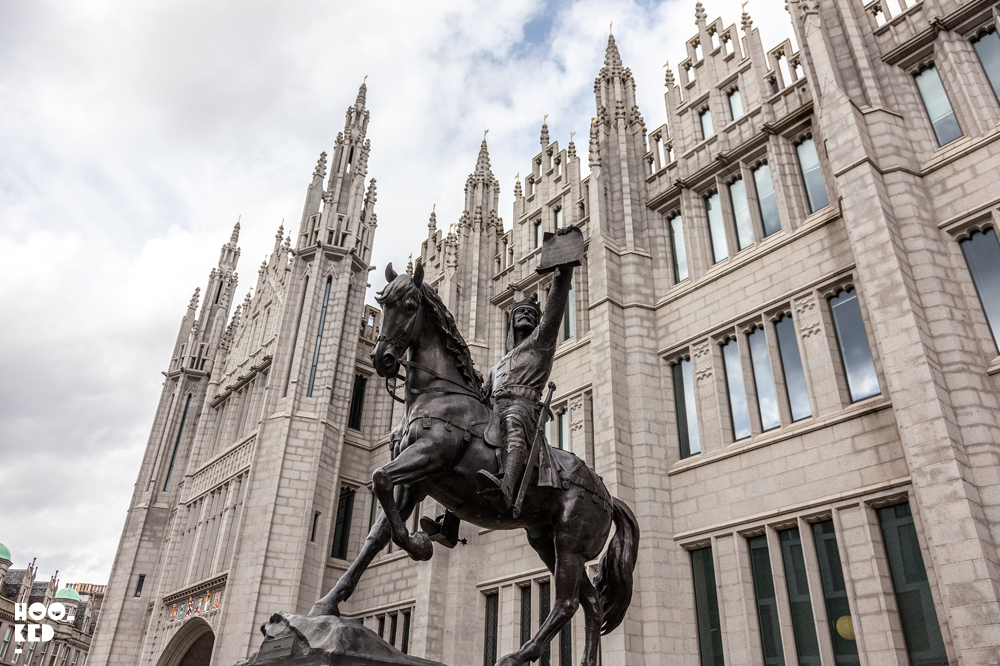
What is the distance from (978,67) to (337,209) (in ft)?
73.8

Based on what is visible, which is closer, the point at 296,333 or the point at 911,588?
the point at 911,588

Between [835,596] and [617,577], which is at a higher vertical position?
[835,596]

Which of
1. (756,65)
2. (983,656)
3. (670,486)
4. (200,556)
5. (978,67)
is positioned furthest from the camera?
(200,556)

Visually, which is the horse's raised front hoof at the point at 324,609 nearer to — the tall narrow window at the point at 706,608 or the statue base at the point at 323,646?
the statue base at the point at 323,646

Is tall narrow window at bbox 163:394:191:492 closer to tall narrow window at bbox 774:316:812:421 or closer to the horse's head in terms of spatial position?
tall narrow window at bbox 774:316:812:421

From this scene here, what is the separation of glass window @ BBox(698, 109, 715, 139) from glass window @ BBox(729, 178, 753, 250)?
2141mm

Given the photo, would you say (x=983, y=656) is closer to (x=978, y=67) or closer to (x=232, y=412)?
(x=978, y=67)

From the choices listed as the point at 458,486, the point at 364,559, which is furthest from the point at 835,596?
the point at 364,559

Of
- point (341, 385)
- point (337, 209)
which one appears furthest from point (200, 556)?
point (337, 209)

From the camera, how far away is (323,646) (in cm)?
411

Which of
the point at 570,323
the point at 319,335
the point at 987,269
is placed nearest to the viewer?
the point at 987,269

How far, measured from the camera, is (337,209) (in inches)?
1147

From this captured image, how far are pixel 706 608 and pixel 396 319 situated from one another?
38.2 feet

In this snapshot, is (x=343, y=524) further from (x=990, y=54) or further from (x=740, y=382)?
(x=990, y=54)
